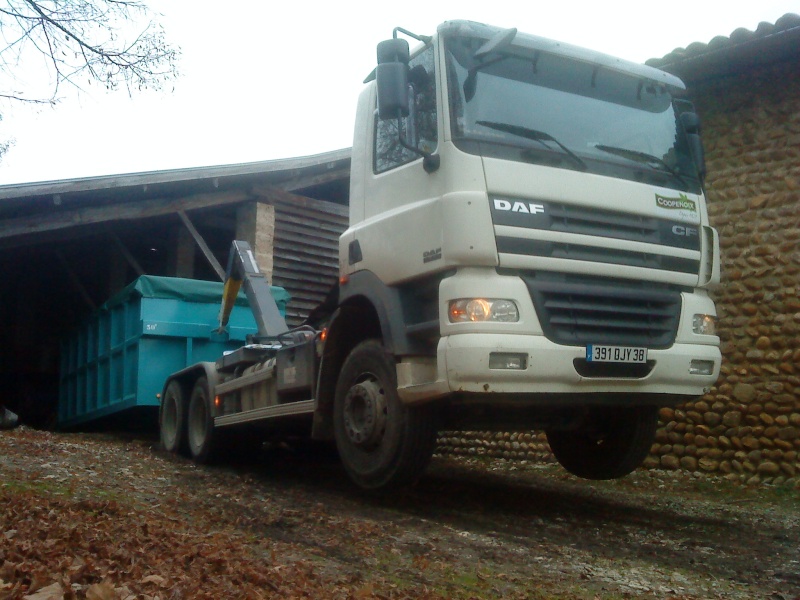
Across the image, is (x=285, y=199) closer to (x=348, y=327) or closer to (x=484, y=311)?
(x=348, y=327)

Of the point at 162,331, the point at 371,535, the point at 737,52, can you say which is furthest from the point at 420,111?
the point at 162,331

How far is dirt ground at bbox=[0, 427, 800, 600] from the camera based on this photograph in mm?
3729

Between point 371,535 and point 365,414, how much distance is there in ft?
3.17

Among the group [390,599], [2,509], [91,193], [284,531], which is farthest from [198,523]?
[91,193]

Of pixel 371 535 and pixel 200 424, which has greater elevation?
pixel 200 424

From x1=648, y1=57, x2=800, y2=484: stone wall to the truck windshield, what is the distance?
2.86 metres

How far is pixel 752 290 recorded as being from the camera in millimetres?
8680

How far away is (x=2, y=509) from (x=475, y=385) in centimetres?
282

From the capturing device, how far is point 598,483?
843 cm

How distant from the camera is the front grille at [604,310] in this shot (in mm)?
5266

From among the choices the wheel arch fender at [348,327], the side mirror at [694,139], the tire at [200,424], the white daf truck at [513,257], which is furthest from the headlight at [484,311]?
the tire at [200,424]

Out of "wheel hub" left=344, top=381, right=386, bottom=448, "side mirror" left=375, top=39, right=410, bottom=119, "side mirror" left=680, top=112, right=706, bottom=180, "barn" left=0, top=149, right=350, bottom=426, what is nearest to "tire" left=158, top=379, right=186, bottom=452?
"barn" left=0, top=149, right=350, bottom=426

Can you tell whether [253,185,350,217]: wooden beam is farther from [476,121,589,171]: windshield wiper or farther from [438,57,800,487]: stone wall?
[476,121,589,171]: windshield wiper

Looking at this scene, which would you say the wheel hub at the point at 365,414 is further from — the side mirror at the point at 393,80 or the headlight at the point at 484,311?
the side mirror at the point at 393,80
